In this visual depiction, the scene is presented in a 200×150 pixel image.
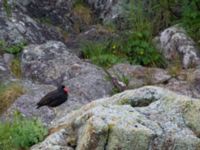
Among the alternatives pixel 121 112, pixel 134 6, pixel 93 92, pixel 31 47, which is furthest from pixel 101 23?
pixel 121 112

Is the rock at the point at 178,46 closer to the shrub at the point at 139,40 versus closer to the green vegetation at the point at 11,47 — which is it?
the shrub at the point at 139,40

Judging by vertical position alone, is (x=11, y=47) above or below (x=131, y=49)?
above

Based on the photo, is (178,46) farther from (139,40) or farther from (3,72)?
(3,72)

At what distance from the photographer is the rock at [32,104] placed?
12023 mm

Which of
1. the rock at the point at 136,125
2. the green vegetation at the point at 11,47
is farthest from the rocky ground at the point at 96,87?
the green vegetation at the point at 11,47

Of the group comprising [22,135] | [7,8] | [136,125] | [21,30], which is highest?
[136,125]

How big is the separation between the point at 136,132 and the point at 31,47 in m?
7.42

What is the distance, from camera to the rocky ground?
24.6 ft

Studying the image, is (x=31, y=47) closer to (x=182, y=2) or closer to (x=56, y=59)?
(x=56, y=59)

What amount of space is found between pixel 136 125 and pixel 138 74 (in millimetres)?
6537

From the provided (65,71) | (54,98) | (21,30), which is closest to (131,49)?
(65,71)

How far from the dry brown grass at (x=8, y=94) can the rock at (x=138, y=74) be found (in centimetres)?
200

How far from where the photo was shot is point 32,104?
12.5 metres

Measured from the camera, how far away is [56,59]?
1420 centimetres
